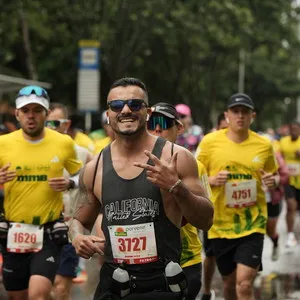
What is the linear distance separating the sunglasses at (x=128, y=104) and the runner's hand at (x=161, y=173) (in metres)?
0.43

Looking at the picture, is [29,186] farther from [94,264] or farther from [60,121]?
[94,264]

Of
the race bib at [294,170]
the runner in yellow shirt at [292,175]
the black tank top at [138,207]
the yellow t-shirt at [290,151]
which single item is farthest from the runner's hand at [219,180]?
the yellow t-shirt at [290,151]

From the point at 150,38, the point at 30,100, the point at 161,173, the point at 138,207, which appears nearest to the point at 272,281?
the point at 30,100

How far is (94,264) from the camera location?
12.4 meters

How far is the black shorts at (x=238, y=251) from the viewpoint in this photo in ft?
25.8

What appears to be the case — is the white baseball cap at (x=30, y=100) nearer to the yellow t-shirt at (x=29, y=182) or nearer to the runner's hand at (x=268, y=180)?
the yellow t-shirt at (x=29, y=182)

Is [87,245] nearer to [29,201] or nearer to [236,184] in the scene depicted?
[29,201]

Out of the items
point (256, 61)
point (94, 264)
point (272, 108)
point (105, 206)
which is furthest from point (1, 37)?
point (272, 108)

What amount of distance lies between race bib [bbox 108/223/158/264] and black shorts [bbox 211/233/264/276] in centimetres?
296

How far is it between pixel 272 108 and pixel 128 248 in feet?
172

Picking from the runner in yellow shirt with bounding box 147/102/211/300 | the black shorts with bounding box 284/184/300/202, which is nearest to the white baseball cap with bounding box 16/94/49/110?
the runner in yellow shirt with bounding box 147/102/211/300

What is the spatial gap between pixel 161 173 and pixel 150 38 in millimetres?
25130

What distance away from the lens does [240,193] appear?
815cm

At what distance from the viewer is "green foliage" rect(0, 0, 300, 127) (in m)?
25.0
